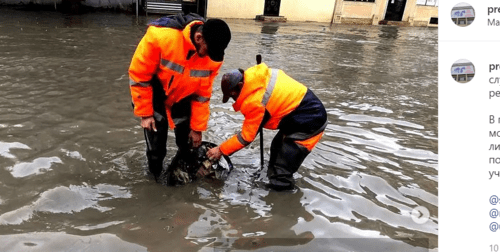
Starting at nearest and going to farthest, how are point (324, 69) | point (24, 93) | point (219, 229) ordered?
point (219, 229)
point (24, 93)
point (324, 69)

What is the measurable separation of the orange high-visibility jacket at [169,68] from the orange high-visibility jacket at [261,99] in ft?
1.15

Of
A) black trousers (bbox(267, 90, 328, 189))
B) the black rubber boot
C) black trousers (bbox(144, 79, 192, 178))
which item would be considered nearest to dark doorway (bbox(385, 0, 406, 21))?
black trousers (bbox(267, 90, 328, 189))

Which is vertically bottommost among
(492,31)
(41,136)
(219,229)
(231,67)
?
(219,229)

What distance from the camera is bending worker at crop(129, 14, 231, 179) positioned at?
110 inches

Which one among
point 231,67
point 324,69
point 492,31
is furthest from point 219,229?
point 324,69

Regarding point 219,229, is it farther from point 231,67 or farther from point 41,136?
point 231,67

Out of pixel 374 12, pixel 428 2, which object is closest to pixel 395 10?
pixel 374 12

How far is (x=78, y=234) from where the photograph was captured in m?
2.68

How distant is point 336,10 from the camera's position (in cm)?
1956

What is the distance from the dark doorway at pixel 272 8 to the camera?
18.5 m

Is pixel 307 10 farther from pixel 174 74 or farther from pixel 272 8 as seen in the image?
pixel 174 74

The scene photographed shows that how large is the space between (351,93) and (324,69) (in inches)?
79.7

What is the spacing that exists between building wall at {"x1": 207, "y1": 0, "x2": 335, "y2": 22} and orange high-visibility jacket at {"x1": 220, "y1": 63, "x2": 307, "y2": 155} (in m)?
14.5

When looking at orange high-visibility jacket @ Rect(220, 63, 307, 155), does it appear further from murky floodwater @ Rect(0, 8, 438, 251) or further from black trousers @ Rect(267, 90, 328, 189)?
murky floodwater @ Rect(0, 8, 438, 251)
